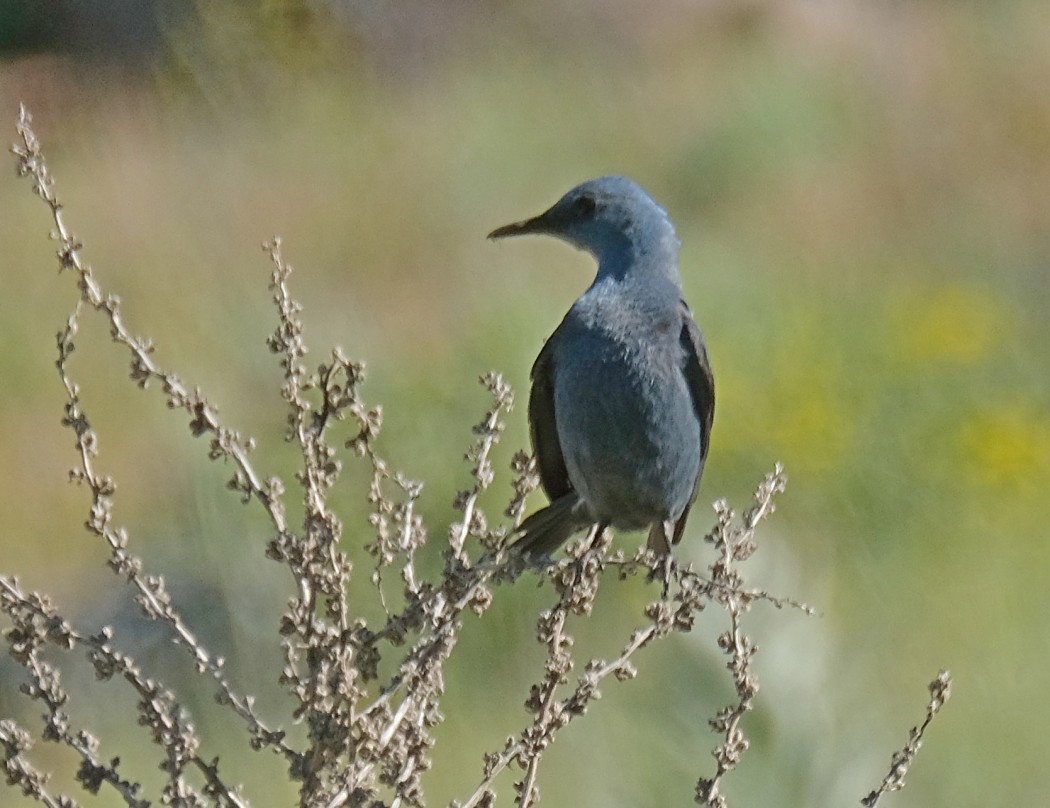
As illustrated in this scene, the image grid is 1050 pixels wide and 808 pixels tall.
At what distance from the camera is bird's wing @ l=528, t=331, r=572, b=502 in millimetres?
1960

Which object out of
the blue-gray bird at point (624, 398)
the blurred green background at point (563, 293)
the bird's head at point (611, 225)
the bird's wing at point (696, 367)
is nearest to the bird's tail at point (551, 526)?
the blue-gray bird at point (624, 398)

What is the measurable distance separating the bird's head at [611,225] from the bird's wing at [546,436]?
0.58 feet

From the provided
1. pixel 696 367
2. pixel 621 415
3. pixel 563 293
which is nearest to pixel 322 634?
pixel 621 415

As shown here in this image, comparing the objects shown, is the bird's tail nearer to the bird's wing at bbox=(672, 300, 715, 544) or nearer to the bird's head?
the bird's wing at bbox=(672, 300, 715, 544)

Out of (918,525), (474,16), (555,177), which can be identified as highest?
(474,16)

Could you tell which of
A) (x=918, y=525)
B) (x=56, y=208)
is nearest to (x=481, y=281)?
(x=918, y=525)

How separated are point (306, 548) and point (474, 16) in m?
3.28

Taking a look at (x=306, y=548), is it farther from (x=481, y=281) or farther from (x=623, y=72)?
(x=623, y=72)

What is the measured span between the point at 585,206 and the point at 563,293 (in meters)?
1.65

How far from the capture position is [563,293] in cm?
372

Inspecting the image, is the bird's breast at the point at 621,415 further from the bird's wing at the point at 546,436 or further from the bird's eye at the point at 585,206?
the bird's eye at the point at 585,206

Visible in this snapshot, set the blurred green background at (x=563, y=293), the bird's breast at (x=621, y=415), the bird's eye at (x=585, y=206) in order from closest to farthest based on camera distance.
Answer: the bird's breast at (x=621, y=415)
the bird's eye at (x=585, y=206)
the blurred green background at (x=563, y=293)

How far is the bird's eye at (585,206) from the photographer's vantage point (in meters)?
2.07

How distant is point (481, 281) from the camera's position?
148 inches
